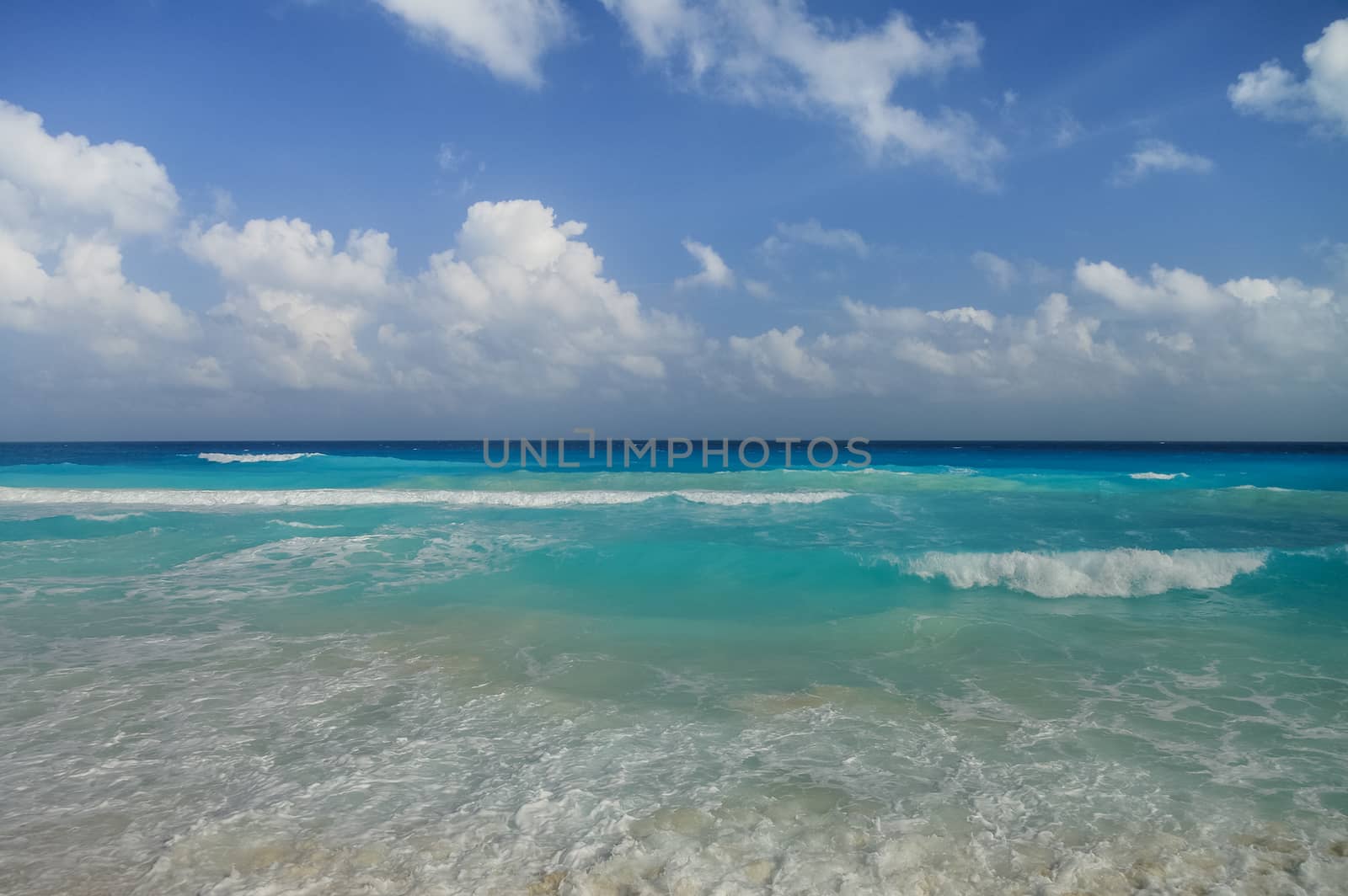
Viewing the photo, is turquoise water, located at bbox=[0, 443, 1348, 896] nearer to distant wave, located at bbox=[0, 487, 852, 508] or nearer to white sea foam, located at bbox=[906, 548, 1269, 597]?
white sea foam, located at bbox=[906, 548, 1269, 597]

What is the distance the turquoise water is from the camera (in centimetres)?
409

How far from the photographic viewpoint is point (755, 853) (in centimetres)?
416

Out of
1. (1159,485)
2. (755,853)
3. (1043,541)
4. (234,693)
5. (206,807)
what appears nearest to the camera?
(755,853)

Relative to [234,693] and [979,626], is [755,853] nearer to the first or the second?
[234,693]

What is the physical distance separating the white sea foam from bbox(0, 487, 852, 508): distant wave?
12060 mm

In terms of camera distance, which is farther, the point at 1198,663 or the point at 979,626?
the point at 979,626

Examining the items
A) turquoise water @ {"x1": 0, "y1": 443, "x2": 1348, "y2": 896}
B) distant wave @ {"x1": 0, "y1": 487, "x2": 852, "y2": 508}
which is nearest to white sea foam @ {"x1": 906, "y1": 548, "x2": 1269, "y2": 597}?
turquoise water @ {"x1": 0, "y1": 443, "x2": 1348, "y2": 896}

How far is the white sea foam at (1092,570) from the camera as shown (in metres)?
11.9

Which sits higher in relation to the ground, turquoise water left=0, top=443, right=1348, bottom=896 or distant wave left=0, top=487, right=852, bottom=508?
distant wave left=0, top=487, right=852, bottom=508

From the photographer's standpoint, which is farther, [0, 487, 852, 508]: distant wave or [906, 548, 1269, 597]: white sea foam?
[0, 487, 852, 508]: distant wave

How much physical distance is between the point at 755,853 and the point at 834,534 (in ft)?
45.4

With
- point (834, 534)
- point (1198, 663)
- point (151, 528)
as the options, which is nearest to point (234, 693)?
point (1198, 663)

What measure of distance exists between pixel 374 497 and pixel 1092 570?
23.5 meters

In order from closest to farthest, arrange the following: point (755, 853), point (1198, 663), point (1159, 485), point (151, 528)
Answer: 1. point (755, 853)
2. point (1198, 663)
3. point (151, 528)
4. point (1159, 485)
